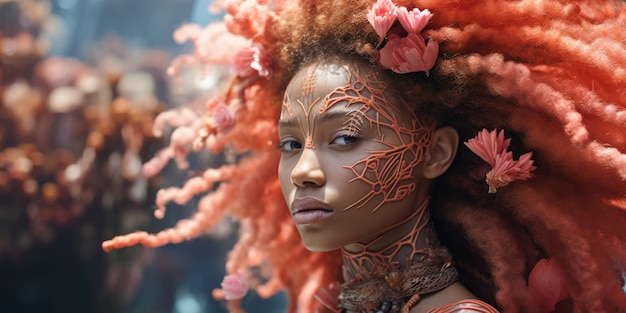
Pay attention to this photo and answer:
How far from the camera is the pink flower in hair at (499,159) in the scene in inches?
46.0

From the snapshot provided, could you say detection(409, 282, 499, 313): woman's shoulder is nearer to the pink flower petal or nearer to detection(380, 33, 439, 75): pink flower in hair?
the pink flower petal

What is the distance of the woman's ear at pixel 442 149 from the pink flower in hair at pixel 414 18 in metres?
0.23

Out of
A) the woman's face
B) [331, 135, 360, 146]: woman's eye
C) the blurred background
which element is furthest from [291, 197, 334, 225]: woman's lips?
the blurred background

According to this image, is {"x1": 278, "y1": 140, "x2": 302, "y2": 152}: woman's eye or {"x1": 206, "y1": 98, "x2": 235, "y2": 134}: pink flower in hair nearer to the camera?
{"x1": 278, "y1": 140, "x2": 302, "y2": 152}: woman's eye

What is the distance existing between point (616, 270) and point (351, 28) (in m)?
0.69

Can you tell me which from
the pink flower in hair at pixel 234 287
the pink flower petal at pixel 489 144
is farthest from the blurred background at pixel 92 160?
the pink flower petal at pixel 489 144

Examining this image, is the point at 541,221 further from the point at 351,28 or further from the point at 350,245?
the point at 351,28

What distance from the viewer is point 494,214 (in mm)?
1317

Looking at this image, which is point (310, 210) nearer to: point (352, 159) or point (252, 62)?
point (352, 159)

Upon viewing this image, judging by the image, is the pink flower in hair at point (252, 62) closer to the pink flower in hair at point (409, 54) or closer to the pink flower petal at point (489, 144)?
the pink flower in hair at point (409, 54)

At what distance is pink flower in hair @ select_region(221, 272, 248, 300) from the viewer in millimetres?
1559

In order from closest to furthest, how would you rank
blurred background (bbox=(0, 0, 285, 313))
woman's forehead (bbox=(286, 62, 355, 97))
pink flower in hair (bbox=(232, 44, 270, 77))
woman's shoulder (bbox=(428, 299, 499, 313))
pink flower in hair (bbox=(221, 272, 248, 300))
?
1. woman's shoulder (bbox=(428, 299, 499, 313))
2. woman's forehead (bbox=(286, 62, 355, 97))
3. pink flower in hair (bbox=(232, 44, 270, 77))
4. pink flower in hair (bbox=(221, 272, 248, 300))
5. blurred background (bbox=(0, 0, 285, 313))

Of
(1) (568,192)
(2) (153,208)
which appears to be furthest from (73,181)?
(1) (568,192)

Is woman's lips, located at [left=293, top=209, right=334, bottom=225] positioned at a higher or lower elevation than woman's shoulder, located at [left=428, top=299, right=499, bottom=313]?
higher
